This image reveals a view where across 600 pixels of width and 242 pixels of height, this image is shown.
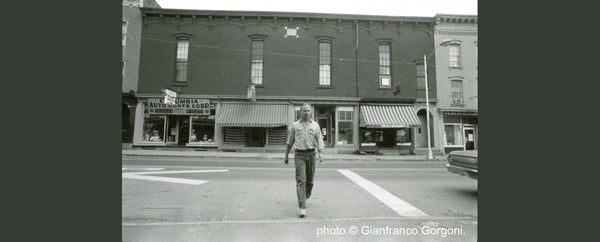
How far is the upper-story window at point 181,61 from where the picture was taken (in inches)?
585

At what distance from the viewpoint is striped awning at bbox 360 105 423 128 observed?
16047 millimetres

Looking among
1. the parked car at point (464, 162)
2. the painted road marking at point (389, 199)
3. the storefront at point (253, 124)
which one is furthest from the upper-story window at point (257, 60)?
the parked car at point (464, 162)

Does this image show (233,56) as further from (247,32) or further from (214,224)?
(214,224)

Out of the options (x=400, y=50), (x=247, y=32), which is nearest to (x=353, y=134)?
(x=400, y=50)

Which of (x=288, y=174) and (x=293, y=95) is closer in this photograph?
(x=288, y=174)

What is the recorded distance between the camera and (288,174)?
7992mm

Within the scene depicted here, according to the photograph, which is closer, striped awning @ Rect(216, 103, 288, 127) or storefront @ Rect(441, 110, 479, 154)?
storefront @ Rect(441, 110, 479, 154)

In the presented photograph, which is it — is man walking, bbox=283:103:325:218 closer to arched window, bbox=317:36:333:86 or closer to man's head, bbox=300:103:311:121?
man's head, bbox=300:103:311:121

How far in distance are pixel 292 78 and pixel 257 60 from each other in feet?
8.06

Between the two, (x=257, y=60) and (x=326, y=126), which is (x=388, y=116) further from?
(x=257, y=60)

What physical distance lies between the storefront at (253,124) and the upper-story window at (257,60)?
64.9 inches

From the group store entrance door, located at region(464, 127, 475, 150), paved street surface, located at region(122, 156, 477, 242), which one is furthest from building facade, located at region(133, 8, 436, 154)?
store entrance door, located at region(464, 127, 475, 150)

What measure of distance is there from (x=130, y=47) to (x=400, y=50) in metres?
14.9

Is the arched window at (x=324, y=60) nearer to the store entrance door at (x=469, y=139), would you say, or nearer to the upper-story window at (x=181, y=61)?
the upper-story window at (x=181, y=61)
